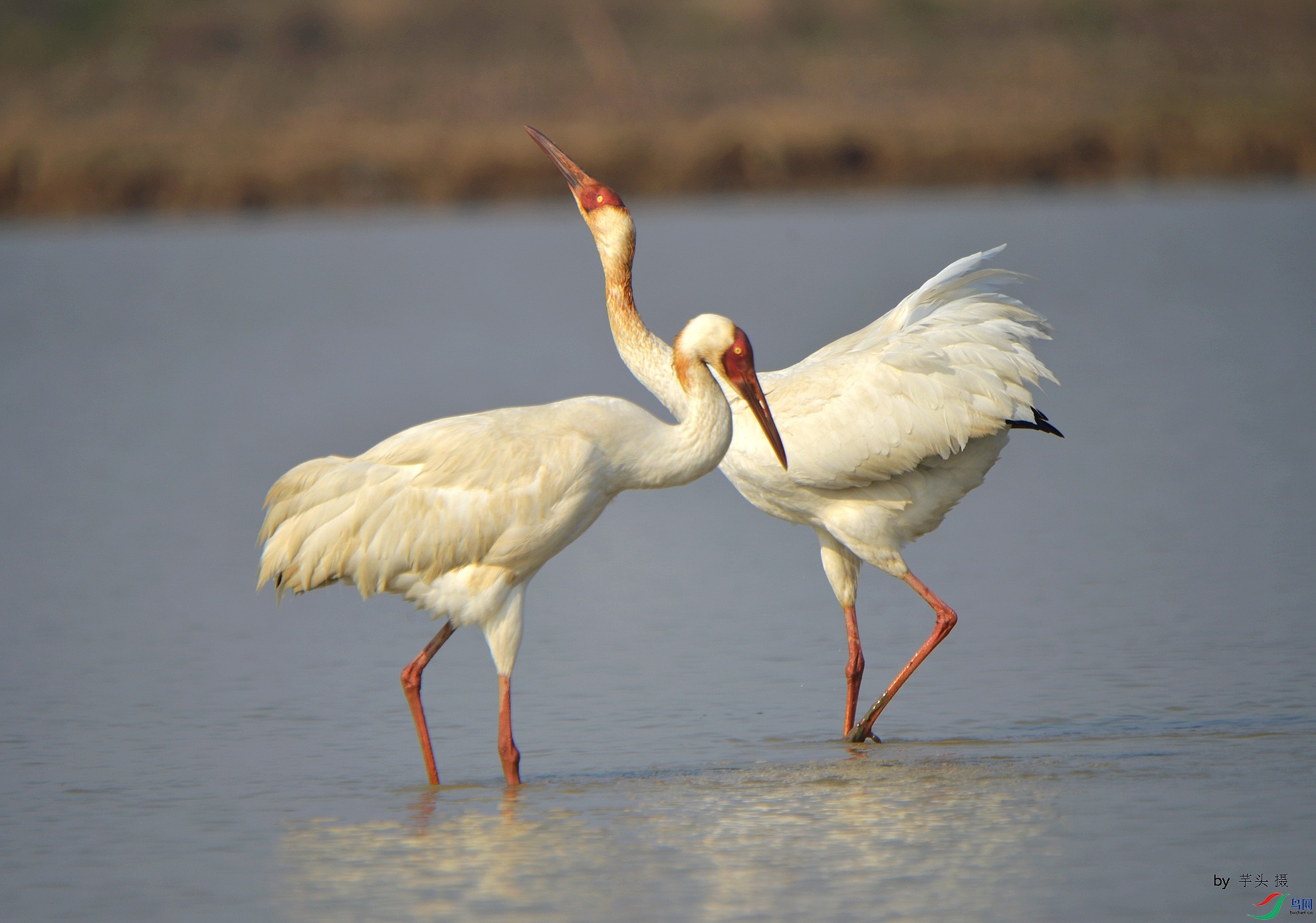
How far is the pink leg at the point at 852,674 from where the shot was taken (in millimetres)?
7965

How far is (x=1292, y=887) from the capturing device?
18.3 ft

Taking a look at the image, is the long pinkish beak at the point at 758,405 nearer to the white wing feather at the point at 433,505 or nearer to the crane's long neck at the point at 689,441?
the crane's long neck at the point at 689,441

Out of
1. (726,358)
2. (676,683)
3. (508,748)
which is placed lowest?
(508,748)

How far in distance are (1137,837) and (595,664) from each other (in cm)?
347

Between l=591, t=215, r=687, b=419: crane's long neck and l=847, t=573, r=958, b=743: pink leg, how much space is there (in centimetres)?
143

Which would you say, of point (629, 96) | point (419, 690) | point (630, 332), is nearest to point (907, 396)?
point (630, 332)

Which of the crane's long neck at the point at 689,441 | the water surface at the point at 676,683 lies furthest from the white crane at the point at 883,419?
the crane's long neck at the point at 689,441

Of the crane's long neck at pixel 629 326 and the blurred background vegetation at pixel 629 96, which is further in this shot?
the blurred background vegetation at pixel 629 96

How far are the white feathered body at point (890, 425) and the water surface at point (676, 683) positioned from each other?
89 centimetres

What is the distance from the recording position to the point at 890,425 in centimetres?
800

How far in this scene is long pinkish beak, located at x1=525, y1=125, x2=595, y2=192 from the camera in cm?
877

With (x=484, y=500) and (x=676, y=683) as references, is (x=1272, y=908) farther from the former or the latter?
(x=676, y=683)

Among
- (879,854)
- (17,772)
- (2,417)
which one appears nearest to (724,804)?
(879,854)

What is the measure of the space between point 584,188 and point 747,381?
1.93m
